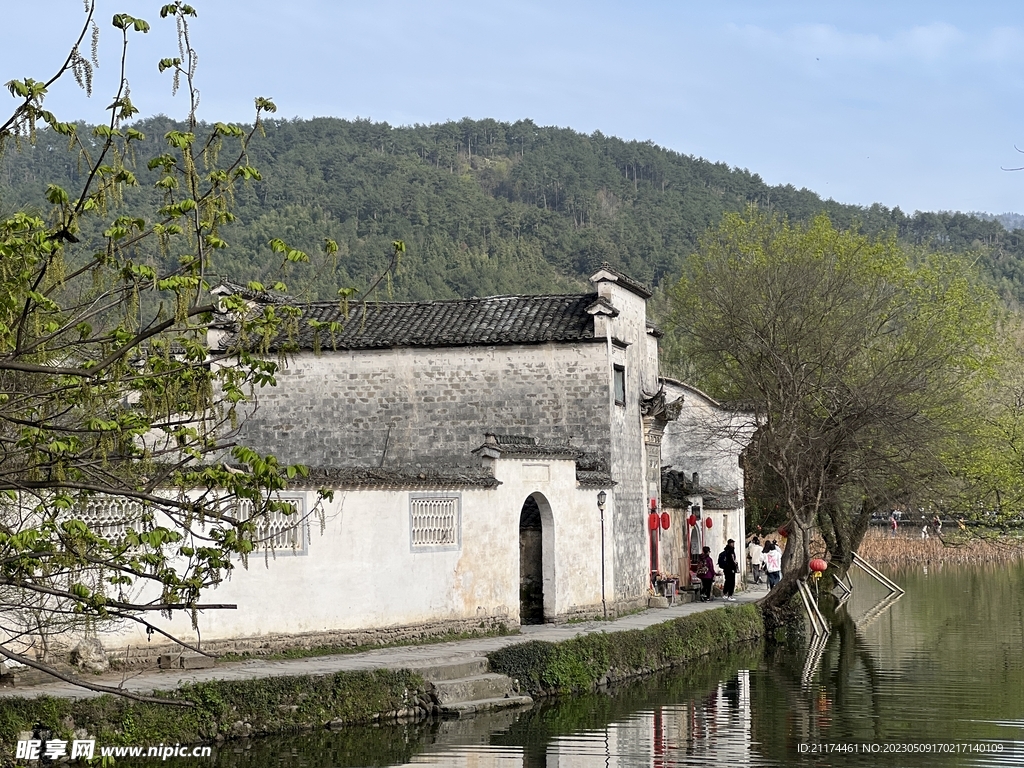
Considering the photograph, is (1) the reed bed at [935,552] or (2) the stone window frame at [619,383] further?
(1) the reed bed at [935,552]

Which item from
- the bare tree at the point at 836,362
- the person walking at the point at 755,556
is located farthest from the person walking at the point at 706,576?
the person walking at the point at 755,556

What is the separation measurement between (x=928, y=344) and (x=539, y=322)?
1680 cm

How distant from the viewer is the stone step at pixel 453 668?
1773 centimetres

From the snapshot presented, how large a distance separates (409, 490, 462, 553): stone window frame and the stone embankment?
1.56 meters

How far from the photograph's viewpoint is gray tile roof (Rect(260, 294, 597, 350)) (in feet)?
88.3

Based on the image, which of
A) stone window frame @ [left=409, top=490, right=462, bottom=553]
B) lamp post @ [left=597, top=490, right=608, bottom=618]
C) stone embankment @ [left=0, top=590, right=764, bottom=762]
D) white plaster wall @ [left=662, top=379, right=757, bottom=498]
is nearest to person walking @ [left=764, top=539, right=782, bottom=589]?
white plaster wall @ [left=662, top=379, right=757, bottom=498]

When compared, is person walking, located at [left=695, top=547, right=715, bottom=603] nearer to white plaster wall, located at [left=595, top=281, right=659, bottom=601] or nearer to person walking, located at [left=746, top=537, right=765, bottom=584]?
white plaster wall, located at [left=595, top=281, right=659, bottom=601]

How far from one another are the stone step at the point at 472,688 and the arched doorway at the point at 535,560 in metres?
5.34

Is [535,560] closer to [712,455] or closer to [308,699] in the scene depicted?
[308,699]

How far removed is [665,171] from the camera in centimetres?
14412

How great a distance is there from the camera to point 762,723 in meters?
17.3

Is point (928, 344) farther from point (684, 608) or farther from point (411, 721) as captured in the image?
point (411, 721)

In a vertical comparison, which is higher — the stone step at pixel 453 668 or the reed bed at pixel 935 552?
the stone step at pixel 453 668

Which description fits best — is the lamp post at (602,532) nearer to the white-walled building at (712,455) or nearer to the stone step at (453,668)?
the stone step at (453,668)
